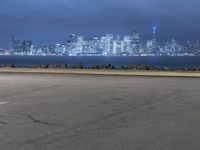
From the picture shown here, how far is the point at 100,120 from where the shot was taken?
1197 centimetres

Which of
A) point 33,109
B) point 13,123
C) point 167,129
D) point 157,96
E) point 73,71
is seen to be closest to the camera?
point 167,129

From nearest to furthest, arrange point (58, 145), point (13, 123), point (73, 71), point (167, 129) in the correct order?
point (58, 145)
point (167, 129)
point (13, 123)
point (73, 71)

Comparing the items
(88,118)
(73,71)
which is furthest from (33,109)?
(73,71)

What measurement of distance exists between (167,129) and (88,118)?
2286 millimetres

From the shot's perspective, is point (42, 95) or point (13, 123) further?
point (42, 95)

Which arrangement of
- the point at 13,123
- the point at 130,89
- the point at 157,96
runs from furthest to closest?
the point at 130,89
the point at 157,96
the point at 13,123

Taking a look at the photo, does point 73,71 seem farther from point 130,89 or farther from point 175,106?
point 175,106

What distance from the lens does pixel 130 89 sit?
20.6m

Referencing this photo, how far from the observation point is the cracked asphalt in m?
9.28

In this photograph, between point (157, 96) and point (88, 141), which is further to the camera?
point (157, 96)

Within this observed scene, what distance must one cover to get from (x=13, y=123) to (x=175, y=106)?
5208 millimetres

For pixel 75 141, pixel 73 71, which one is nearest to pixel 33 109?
pixel 75 141

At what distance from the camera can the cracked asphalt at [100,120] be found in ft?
30.5

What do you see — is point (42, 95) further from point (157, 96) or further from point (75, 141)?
point (75, 141)
